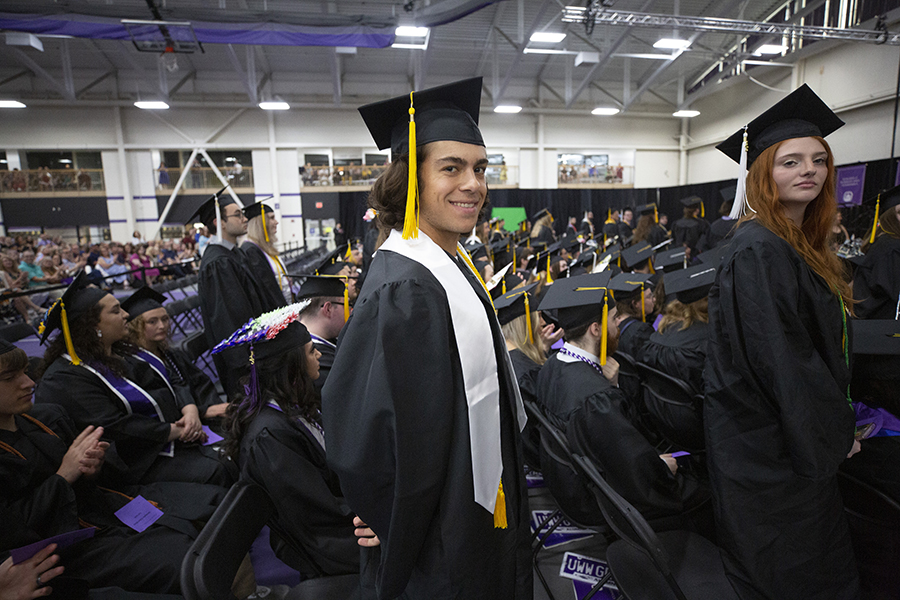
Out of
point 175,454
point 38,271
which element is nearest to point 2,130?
point 38,271

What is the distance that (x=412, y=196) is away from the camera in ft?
3.66

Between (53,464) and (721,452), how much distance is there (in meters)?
2.60

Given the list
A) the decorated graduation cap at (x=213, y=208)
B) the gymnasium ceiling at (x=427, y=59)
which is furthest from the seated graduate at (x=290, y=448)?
the gymnasium ceiling at (x=427, y=59)

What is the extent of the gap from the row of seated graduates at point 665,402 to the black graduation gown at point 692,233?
4397 millimetres

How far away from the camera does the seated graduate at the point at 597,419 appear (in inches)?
70.9

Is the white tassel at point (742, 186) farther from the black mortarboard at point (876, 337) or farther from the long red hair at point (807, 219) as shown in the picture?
the black mortarboard at point (876, 337)

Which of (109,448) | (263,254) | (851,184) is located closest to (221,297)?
(263,254)

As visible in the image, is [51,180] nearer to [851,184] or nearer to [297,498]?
[297,498]

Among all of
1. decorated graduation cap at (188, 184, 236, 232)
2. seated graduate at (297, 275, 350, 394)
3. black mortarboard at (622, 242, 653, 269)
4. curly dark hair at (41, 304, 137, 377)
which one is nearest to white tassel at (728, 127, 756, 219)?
seated graduate at (297, 275, 350, 394)

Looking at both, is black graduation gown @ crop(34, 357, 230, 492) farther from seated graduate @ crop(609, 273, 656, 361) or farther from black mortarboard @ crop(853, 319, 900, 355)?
black mortarboard @ crop(853, 319, 900, 355)

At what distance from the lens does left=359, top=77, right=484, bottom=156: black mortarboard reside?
1.17m

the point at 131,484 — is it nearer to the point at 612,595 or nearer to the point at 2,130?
the point at 612,595

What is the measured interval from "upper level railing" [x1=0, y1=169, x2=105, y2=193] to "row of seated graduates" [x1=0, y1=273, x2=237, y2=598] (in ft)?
58.8

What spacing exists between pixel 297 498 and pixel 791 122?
234cm
